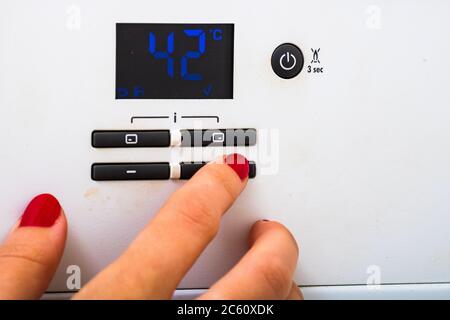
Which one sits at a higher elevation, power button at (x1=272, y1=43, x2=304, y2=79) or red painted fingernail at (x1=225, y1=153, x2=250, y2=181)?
power button at (x1=272, y1=43, x2=304, y2=79)

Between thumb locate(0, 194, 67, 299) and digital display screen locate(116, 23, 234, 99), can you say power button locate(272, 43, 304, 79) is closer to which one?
digital display screen locate(116, 23, 234, 99)

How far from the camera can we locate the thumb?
0.38 metres

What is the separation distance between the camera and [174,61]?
434mm

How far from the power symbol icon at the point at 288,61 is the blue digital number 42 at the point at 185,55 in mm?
77

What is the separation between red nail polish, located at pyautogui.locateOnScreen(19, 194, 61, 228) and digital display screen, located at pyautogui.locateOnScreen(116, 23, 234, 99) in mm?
119

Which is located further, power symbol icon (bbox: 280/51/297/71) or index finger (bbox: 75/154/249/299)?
power symbol icon (bbox: 280/51/297/71)

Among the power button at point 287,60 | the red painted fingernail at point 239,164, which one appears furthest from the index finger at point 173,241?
the power button at point 287,60

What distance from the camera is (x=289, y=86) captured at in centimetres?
45

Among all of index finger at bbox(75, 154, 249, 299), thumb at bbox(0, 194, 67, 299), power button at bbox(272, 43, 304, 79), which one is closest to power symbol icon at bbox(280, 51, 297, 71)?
power button at bbox(272, 43, 304, 79)

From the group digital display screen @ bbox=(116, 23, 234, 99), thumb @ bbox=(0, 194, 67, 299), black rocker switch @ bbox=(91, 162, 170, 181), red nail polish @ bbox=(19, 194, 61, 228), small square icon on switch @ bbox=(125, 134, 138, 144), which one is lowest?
thumb @ bbox=(0, 194, 67, 299)

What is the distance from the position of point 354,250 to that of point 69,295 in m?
0.29
